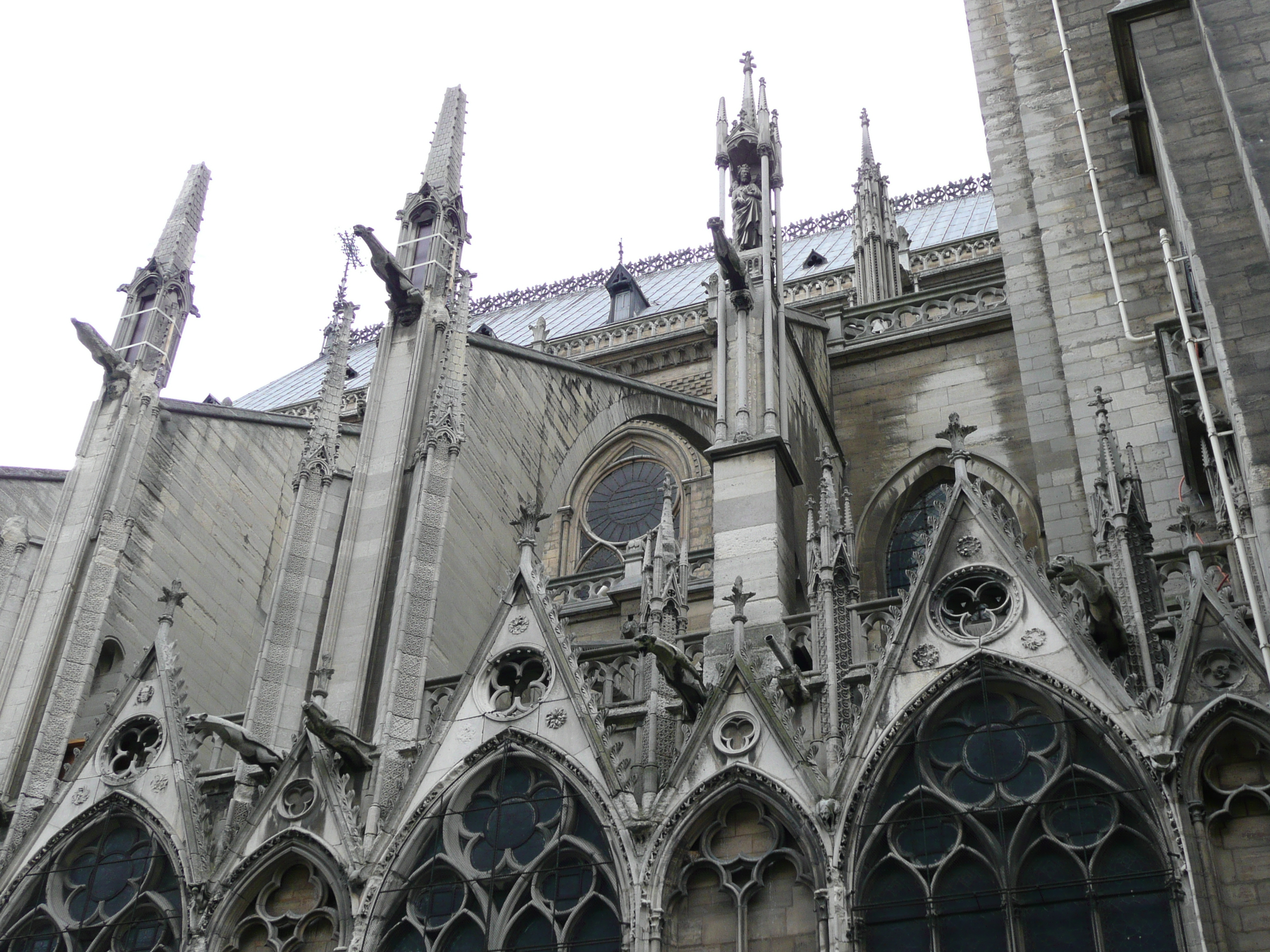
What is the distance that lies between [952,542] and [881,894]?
330cm

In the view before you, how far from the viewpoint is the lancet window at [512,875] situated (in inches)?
495

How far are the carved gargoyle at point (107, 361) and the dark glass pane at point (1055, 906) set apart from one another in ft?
42.3

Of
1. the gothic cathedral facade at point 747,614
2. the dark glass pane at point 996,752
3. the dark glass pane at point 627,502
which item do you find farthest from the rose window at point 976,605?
the dark glass pane at point 627,502

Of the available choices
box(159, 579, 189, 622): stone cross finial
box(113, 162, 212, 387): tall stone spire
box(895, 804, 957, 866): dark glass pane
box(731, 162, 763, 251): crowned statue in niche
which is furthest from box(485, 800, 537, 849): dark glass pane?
box(113, 162, 212, 387): tall stone spire

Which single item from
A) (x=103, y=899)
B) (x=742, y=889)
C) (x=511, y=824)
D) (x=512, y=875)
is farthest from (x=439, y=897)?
(x=103, y=899)

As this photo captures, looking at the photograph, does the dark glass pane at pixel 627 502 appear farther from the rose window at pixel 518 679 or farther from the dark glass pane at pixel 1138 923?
the dark glass pane at pixel 1138 923

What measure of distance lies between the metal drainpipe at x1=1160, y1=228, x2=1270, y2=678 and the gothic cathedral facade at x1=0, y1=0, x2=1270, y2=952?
69 mm

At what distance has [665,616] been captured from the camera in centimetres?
1410

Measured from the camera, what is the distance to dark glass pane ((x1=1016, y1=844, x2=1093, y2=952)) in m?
11.0

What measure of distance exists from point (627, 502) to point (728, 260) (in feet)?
33.9

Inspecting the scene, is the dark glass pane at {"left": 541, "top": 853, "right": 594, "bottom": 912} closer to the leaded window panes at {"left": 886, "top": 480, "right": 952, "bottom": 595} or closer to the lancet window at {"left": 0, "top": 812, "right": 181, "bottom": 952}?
the lancet window at {"left": 0, "top": 812, "right": 181, "bottom": 952}

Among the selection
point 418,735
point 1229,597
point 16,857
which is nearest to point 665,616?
point 418,735

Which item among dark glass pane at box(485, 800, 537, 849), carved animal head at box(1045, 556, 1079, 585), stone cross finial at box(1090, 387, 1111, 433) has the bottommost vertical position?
dark glass pane at box(485, 800, 537, 849)

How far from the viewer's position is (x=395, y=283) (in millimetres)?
17219
